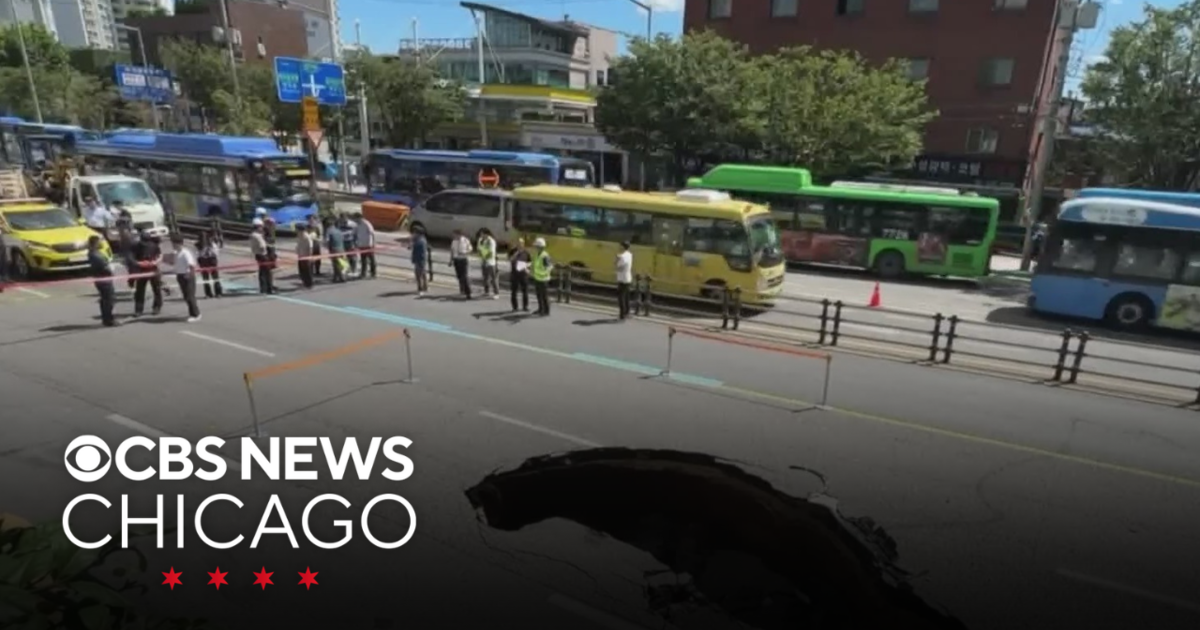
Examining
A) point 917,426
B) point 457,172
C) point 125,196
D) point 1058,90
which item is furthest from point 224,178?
point 1058,90

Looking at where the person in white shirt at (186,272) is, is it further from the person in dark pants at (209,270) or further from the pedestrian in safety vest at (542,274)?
the pedestrian in safety vest at (542,274)

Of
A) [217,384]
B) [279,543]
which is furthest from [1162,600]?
[217,384]

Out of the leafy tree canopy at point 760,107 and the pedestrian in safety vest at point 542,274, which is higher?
the leafy tree canopy at point 760,107

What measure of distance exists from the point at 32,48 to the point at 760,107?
68.5 metres

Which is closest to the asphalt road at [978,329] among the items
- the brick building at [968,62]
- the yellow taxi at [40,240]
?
the yellow taxi at [40,240]

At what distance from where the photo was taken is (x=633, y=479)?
24.9ft

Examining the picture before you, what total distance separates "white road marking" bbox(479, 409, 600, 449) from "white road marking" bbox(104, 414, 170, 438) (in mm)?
3936

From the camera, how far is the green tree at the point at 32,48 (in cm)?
6294

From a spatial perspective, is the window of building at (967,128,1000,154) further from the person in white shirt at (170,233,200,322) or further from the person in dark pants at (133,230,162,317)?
the person in dark pants at (133,230,162,317)

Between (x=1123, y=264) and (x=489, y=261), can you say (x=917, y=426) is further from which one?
(x=1123, y=264)

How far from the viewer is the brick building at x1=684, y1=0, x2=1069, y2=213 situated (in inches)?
1307

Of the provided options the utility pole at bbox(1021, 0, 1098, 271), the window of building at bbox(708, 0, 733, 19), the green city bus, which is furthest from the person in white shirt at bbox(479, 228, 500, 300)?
the window of building at bbox(708, 0, 733, 19)

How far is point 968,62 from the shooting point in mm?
34375

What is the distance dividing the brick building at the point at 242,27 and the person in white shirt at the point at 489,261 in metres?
58.8
